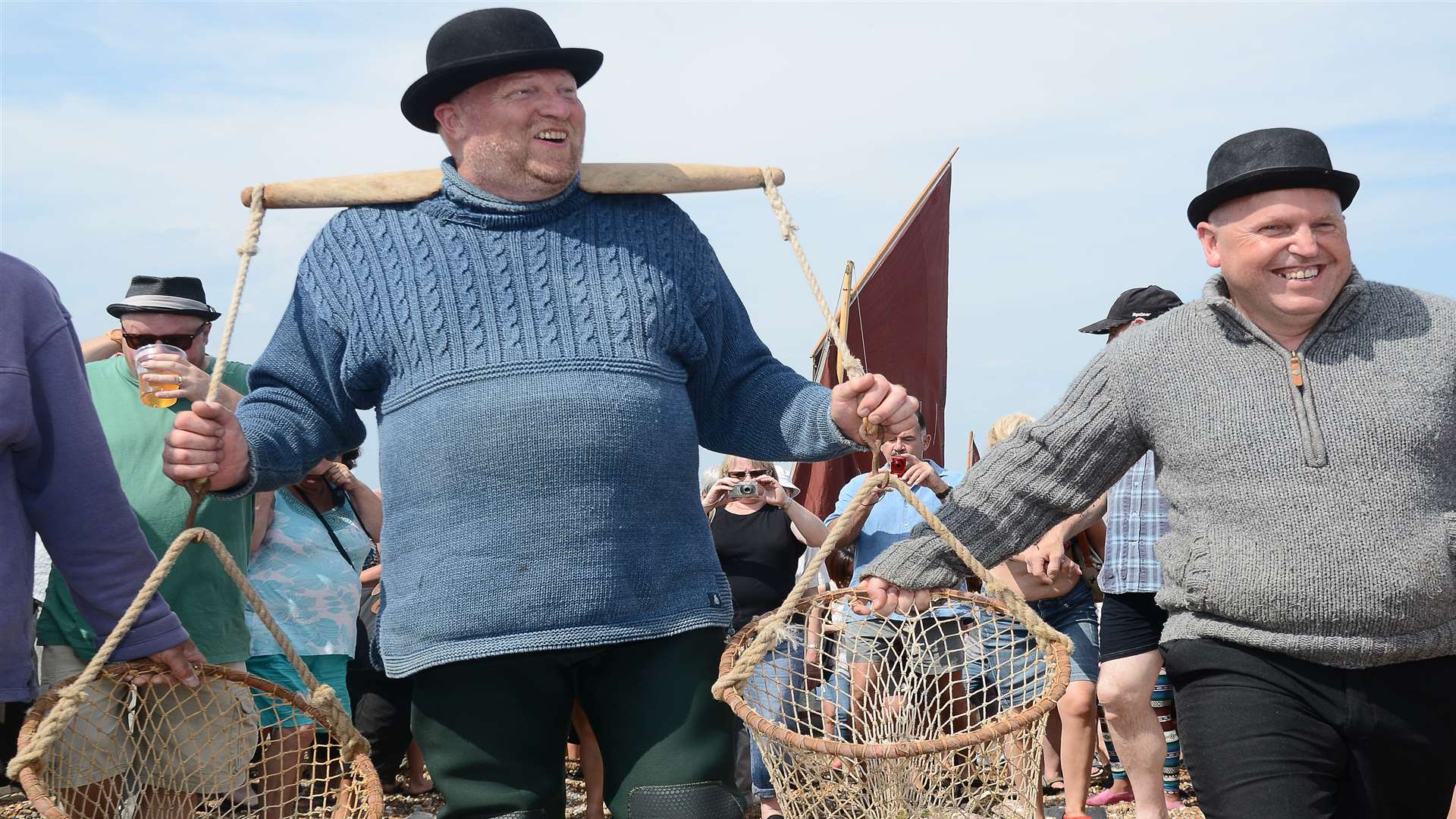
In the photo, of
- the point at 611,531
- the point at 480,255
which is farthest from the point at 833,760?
the point at 480,255

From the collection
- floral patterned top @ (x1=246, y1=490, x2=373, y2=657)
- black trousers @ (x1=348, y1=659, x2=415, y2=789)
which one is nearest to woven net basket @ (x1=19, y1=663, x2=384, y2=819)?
floral patterned top @ (x1=246, y1=490, x2=373, y2=657)

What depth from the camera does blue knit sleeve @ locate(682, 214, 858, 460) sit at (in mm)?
3166

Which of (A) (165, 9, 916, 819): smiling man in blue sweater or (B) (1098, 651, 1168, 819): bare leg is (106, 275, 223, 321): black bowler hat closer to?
(A) (165, 9, 916, 819): smiling man in blue sweater

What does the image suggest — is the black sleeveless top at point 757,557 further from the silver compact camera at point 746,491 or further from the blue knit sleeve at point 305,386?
the blue knit sleeve at point 305,386

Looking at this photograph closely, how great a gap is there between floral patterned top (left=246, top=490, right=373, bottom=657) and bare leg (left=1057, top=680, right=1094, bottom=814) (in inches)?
108

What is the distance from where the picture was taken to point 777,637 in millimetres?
2910

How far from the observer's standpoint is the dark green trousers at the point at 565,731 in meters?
2.79

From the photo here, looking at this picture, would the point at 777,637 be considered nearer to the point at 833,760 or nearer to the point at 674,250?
the point at 833,760

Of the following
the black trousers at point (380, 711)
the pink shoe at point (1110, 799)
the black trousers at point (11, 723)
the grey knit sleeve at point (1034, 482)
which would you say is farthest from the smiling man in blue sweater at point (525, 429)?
the pink shoe at point (1110, 799)

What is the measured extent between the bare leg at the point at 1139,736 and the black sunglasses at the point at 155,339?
3.28 meters

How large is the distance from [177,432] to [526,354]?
681 mm

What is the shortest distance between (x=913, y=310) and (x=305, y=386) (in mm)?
11093

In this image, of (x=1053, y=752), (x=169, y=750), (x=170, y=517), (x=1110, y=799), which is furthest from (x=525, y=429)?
(x=1053, y=752)

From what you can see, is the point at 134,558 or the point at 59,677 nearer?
the point at 134,558
